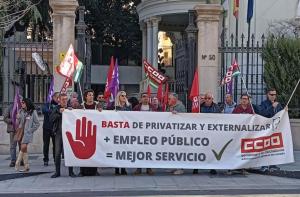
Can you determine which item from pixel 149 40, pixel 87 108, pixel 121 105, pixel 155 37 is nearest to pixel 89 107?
pixel 87 108

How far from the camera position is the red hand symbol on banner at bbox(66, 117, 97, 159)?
11172 mm

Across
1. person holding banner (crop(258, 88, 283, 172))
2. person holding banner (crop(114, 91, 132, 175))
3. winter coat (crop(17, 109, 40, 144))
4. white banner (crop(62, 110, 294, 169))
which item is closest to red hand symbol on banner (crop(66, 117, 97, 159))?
→ white banner (crop(62, 110, 294, 169))

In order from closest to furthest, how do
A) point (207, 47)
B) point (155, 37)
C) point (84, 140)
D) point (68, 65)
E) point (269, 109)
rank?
point (84, 140)
point (269, 109)
point (68, 65)
point (207, 47)
point (155, 37)

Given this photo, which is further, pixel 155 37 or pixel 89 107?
pixel 155 37

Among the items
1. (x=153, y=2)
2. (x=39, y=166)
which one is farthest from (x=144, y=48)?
(x=39, y=166)

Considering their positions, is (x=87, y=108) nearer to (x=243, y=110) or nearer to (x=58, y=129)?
(x=58, y=129)

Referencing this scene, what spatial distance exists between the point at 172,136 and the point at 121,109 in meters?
1.23

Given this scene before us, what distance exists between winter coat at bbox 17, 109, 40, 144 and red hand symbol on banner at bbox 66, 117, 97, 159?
39.1 inches

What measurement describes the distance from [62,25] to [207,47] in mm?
3931


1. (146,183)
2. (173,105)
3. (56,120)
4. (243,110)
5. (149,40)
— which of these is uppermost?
(149,40)

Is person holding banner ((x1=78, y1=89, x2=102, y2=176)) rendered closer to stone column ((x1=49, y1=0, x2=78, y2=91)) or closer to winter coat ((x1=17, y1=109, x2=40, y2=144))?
winter coat ((x1=17, y1=109, x2=40, y2=144))

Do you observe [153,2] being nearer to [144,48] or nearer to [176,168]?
[144,48]

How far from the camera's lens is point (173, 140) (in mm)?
11344

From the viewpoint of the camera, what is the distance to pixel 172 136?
1135 centimetres
